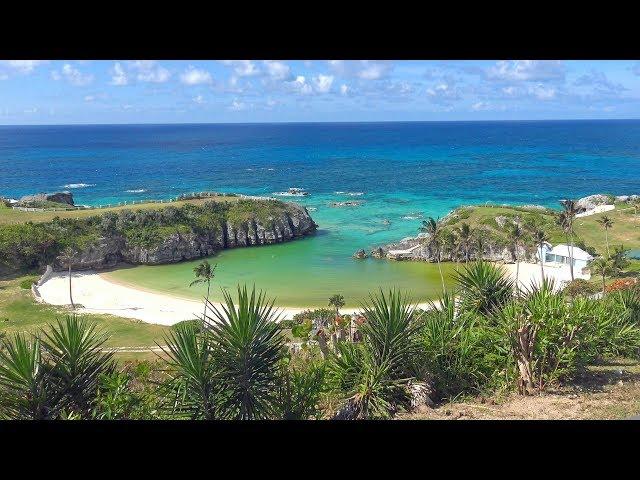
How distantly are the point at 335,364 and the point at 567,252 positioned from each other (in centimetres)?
3494

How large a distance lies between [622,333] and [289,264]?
36.8m

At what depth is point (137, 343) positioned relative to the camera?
2794 centimetres

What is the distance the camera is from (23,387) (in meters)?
8.64

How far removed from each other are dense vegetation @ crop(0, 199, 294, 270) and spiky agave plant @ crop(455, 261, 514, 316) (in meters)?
39.1

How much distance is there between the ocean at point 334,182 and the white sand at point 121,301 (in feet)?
7.59

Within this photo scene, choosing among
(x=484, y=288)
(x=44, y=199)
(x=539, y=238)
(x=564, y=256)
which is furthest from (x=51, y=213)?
(x=484, y=288)

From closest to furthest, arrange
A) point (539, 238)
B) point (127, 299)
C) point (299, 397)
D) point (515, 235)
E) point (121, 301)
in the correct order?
point (299, 397) < point (121, 301) < point (127, 299) < point (539, 238) < point (515, 235)

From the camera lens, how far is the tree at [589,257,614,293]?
3108cm

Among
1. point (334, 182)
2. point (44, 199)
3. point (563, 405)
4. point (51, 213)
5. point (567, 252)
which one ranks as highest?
point (563, 405)

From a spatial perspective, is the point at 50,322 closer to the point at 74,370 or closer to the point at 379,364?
the point at 74,370

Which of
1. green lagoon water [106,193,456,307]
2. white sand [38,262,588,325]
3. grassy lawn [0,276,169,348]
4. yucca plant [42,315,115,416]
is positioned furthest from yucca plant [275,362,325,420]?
white sand [38,262,588,325]
